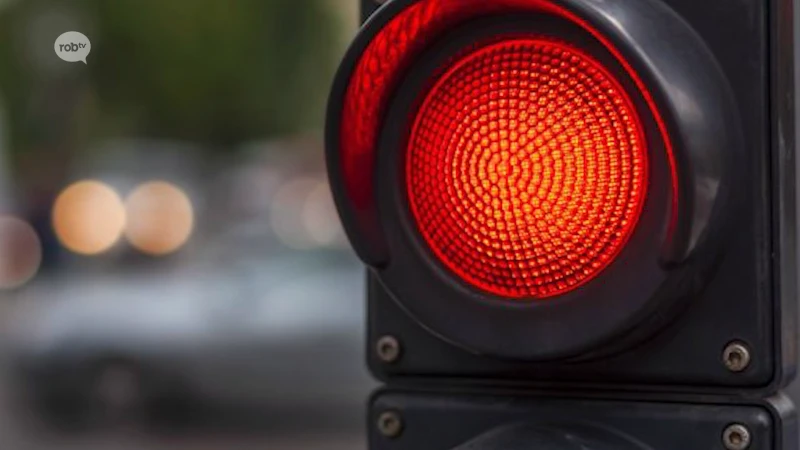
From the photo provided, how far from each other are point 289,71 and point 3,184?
3.09 meters

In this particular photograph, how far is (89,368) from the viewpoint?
9.05 m

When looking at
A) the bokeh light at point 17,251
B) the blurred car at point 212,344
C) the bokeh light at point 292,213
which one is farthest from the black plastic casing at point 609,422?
the bokeh light at point 17,251

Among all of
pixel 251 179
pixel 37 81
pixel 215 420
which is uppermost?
pixel 37 81

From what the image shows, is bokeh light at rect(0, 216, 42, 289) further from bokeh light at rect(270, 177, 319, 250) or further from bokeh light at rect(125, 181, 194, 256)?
bokeh light at rect(270, 177, 319, 250)

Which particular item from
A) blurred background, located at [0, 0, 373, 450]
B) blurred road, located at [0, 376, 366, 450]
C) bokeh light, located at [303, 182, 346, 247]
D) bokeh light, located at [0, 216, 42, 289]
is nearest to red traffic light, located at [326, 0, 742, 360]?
blurred background, located at [0, 0, 373, 450]

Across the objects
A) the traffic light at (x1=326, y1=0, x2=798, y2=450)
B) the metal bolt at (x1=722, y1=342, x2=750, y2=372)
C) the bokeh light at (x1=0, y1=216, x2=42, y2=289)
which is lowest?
the metal bolt at (x1=722, y1=342, x2=750, y2=372)

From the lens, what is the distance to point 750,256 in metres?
0.88

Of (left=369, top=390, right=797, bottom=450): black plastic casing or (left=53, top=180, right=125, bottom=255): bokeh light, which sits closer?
(left=369, top=390, right=797, bottom=450): black plastic casing

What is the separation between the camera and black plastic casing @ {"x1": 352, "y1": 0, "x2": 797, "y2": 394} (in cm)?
88

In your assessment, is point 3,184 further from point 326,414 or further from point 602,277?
point 602,277

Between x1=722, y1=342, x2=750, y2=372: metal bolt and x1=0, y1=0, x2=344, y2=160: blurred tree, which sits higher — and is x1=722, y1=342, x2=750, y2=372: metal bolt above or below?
below

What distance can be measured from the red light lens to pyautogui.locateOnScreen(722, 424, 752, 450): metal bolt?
121 mm

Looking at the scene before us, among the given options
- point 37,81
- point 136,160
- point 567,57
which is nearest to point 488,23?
point 567,57

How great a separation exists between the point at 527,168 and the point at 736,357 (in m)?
0.16
